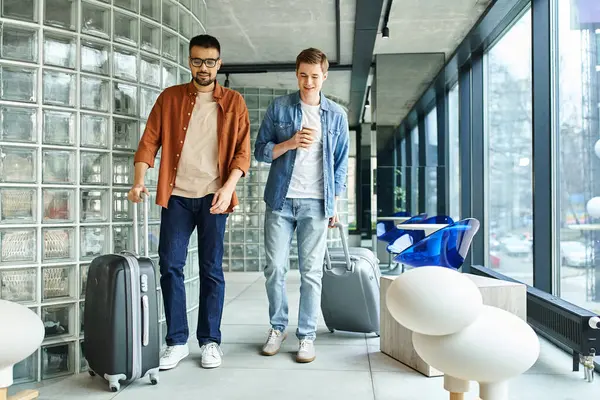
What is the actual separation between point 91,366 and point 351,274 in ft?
4.32

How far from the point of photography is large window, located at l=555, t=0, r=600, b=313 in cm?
Result: 261

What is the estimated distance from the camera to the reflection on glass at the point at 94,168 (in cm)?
231

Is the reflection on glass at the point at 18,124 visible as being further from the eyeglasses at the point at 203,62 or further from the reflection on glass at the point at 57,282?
the eyeglasses at the point at 203,62

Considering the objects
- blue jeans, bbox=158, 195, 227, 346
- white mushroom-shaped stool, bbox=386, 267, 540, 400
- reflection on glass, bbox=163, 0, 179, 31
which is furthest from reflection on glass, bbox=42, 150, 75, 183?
white mushroom-shaped stool, bbox=386, 267, 540, 400

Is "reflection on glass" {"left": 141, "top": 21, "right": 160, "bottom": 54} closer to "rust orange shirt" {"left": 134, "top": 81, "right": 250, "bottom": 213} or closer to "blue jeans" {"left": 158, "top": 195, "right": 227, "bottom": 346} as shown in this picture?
"rust orange shirt" {"left": 134, "top": 81, "right": 250, "bottom": 213}

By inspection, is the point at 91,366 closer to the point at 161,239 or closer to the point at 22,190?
the point at 161,239

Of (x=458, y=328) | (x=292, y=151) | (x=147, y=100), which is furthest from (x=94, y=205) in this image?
(x=458, y=328)

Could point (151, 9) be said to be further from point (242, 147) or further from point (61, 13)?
point (242, 147)

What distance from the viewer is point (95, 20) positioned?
2348mm

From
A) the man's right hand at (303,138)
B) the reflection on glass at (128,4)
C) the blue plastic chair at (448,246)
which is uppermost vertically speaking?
the reflection on glass at (128,4)

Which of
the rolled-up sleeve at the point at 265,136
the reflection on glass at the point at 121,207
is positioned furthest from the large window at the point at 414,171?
the reflection on glass at the point at 121,207

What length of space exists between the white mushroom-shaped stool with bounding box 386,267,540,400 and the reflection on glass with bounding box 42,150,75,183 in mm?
1677

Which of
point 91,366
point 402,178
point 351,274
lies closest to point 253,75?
point 402,178

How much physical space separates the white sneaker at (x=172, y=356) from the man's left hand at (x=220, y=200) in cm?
63
